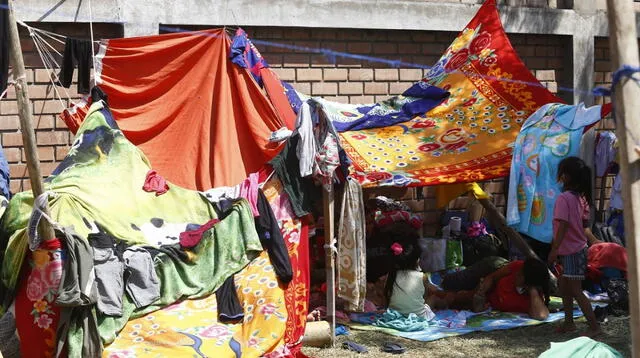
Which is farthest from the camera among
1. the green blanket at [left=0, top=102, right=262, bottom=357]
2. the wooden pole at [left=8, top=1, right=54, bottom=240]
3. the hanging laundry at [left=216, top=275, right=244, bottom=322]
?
the hanging laundry at [left=216, top=275, right=244, bottom=322]

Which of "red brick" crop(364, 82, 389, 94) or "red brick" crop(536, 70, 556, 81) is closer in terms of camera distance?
"red brick" crop(364, 82, 389, 94)

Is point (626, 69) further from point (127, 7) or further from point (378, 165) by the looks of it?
point (127, 7)

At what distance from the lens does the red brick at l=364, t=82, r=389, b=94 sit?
28.6 feet

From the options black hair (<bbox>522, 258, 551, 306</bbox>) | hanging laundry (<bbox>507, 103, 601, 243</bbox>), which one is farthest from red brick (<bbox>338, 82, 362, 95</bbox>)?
black hair (<bbox>522, 258, 551, 306</bbox>)

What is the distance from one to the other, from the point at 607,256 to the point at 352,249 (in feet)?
8.04

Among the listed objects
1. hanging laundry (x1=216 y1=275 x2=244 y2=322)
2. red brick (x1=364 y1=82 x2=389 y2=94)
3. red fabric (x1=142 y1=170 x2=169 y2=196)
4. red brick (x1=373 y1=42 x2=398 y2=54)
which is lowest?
hanging laundry (x1=216 y1=275 x2=244 y2=322)

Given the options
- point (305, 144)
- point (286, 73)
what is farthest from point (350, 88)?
point (305, 144)

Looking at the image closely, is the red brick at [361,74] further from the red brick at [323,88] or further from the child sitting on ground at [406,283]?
the child sitting on ground at [406,283]

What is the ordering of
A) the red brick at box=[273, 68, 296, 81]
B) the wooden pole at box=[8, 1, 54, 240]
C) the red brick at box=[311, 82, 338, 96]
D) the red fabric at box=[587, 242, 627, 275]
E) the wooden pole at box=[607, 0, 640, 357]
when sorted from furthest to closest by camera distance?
the red brick at box=[311, 82, 338, 96] < the red brick at box=[273, 68, 296, 81] < the red fabric at box=[587, 242, 627, 275] < the wooden pole at box=[8, 1, 54, 240] < the wooden pole at box=[607, 0, 640, 357]

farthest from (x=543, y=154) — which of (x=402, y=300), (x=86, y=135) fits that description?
(x=86, y=135)

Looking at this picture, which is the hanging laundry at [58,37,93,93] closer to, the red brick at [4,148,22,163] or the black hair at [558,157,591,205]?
the red brick at [4,148,22,163]

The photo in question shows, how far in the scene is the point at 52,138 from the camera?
7539 millimetres

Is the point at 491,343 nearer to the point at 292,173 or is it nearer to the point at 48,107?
the point at 292,173

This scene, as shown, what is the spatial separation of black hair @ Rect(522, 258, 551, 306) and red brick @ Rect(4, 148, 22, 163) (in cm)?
419
